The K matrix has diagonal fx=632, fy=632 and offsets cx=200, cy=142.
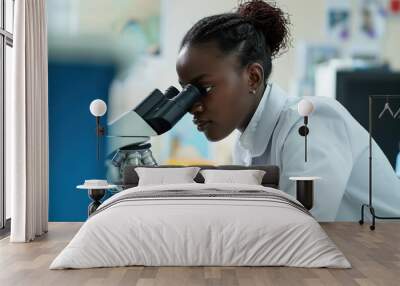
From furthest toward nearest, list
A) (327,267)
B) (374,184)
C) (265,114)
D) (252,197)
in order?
(374,184)
(265,114)
(252,197)
(327,267)

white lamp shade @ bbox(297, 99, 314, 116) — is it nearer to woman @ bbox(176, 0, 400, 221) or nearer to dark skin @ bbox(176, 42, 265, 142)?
woman @ bbox(176, 0, 400, 221)

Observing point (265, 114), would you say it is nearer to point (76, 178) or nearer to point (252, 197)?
point (252, 197)

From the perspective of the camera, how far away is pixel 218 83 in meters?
5.02

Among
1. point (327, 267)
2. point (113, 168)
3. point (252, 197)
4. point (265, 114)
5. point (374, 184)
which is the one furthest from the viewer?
point (113, 168)

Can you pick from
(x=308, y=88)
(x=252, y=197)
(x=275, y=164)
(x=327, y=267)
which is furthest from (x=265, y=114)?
(x=327, y=267)

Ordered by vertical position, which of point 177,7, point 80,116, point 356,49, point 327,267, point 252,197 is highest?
point 177,7

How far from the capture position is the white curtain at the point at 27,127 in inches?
180

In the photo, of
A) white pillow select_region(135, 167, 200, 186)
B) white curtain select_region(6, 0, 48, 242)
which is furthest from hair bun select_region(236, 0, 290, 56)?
white curtain select_region(6, 0, 48, 242)

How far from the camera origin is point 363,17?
236 inches

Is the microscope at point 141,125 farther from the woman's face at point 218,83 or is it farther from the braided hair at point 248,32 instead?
the braided hair at point 248,32

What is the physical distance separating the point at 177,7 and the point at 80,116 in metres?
1.40

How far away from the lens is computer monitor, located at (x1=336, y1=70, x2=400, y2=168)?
19.2 ft

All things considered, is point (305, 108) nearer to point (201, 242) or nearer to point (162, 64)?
point (162, 64)

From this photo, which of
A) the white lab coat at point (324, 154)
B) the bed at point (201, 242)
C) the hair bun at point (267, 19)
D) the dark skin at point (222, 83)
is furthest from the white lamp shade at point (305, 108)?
the bed at point (201, 242)
